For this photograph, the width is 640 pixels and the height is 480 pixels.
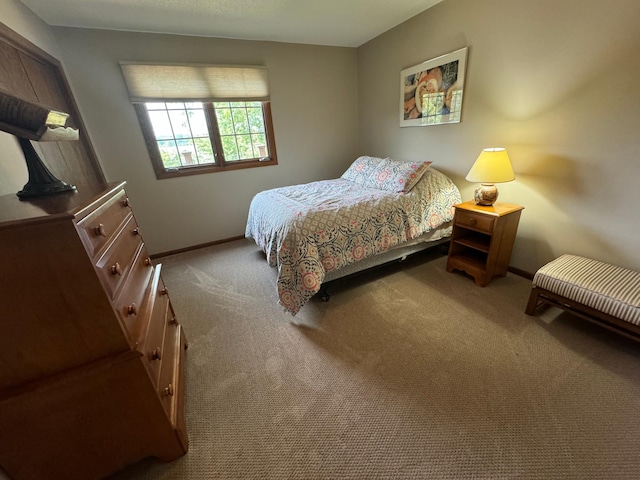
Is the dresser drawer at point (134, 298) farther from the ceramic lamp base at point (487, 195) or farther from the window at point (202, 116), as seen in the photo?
the ceramic lamp base at point (487, 195)

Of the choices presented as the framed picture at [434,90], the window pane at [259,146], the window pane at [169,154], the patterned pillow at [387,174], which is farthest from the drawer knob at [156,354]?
the framed picture at [434,90]

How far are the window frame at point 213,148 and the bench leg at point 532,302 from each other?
119 inches

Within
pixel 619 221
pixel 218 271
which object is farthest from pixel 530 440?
pixel 218 271

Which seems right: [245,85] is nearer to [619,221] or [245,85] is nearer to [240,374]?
[240,374]

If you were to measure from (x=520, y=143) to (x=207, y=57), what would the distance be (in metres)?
3.20

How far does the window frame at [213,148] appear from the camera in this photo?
280 cm

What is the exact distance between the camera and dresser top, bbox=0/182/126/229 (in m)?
0.72

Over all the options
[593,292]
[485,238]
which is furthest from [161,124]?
[593,292]

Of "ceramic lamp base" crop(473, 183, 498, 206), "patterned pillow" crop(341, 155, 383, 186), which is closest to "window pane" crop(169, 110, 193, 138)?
"patterned pillow" crop(341, 155, 383, 186)

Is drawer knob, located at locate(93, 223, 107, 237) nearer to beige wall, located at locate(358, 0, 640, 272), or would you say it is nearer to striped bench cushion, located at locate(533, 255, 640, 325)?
striped bench cushion, located at locate(533, 255, 640, 325)

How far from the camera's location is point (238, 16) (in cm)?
238

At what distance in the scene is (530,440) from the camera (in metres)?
1.12

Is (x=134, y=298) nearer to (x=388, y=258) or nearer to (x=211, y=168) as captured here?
(x=388, y=258)

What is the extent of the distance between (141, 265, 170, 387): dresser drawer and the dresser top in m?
0.52
